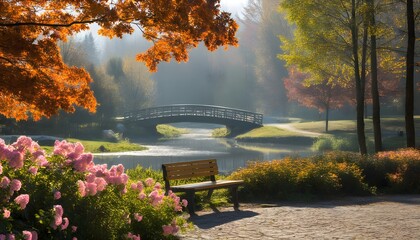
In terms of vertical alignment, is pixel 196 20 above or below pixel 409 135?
above

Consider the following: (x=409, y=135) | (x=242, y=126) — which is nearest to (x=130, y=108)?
(x=242, y=126)

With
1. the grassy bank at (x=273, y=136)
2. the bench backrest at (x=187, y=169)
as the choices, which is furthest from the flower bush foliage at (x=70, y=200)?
the grassy bank at (x=273, y=136)

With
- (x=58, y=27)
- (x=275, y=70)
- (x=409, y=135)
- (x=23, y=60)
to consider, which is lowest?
(x=409, y=135)

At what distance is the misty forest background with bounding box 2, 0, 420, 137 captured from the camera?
50.6m

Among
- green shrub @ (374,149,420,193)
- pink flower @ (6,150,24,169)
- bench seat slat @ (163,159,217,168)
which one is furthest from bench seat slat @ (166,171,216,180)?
green shrub @ (374,149,420,193)

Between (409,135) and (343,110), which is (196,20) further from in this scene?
(343,110)

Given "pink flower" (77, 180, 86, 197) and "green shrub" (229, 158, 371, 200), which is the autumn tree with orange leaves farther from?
"pink flower" (77, 180, 86, 197)

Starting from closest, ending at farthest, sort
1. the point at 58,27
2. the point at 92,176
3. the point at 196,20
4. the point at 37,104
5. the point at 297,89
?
the point at 92,176 → the point at 196,20 → the point at 37,104 → the point at 58,27 → the point at 297,89

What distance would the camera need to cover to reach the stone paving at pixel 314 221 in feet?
31.3

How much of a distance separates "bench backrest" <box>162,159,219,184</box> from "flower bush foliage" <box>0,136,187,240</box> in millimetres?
3717

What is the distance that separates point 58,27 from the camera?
1385 cm

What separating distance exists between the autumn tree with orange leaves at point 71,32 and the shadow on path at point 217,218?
330 cm

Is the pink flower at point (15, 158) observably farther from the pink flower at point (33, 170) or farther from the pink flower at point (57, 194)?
the pink flower at point (57, 194)

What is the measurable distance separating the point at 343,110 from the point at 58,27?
179 feet
